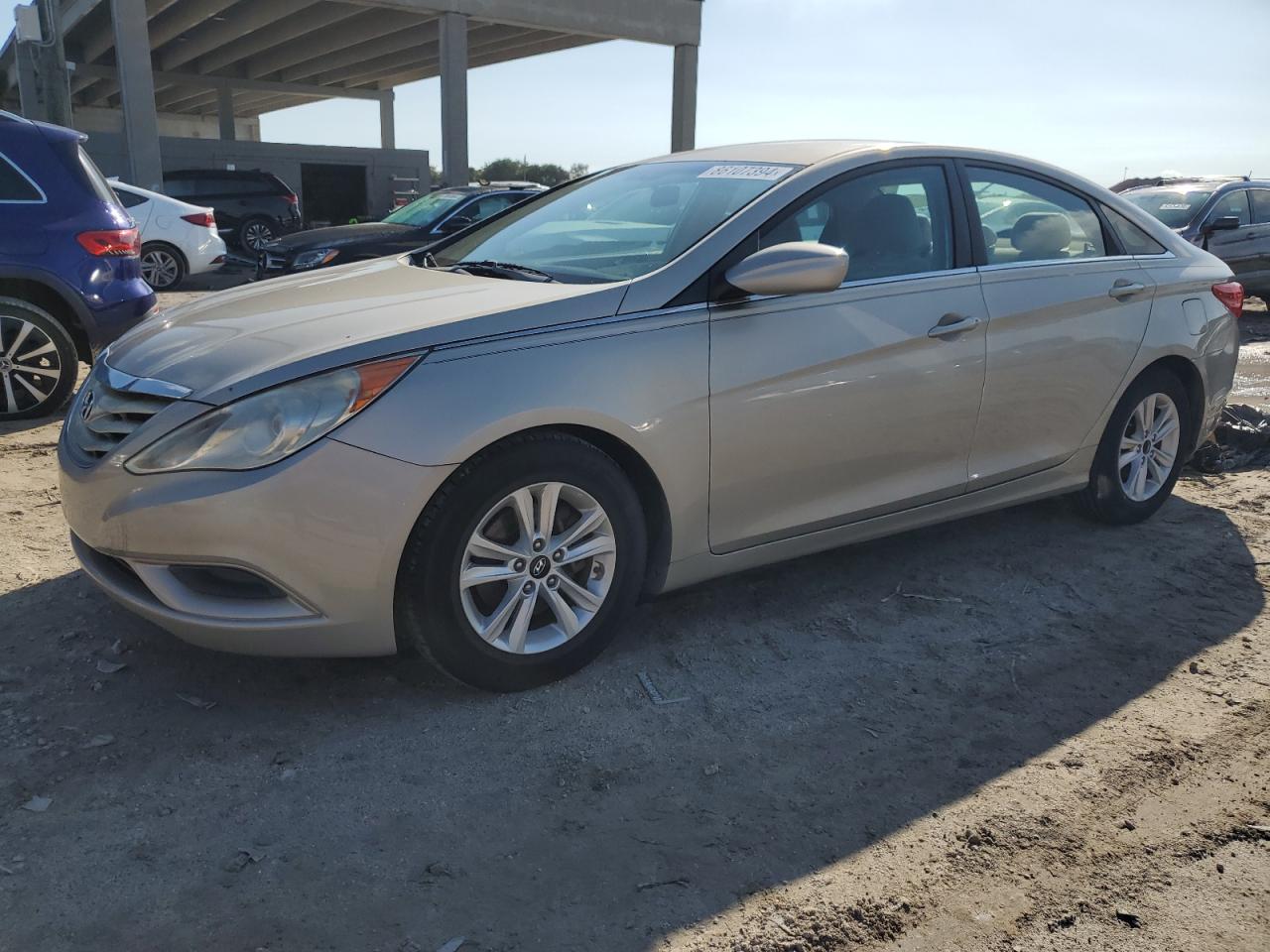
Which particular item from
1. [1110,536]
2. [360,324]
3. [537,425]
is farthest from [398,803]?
[1110,536]

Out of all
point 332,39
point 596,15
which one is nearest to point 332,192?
point 332,39

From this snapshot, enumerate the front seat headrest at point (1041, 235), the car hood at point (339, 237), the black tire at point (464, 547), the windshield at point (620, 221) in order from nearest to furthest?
the black tire at point (464, 547), the windshield at point (620, 221), the front seat headrest at point (1041, 235), the car hood at point (339, 237)

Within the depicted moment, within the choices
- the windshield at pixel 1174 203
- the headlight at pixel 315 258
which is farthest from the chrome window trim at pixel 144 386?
the windshield at pixel 1174 203

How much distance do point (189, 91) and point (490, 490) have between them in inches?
1758

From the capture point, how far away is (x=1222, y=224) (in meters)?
11.3

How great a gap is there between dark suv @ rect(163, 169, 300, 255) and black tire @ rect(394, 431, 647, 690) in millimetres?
20288

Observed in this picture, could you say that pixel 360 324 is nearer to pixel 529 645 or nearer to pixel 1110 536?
pixel 529 645

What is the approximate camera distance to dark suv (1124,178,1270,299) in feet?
39.5

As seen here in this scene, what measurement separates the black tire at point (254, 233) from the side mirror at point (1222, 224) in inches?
661

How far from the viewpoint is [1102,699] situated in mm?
3371

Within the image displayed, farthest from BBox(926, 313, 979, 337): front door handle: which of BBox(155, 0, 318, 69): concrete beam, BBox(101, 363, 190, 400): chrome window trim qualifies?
BBox(155, 0, 318, 69): concrete beam

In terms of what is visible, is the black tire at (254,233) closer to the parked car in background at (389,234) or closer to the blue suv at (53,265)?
the parked car in background at (389,234)

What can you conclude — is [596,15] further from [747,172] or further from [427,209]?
[747,172]

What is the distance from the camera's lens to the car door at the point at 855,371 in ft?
11.4
